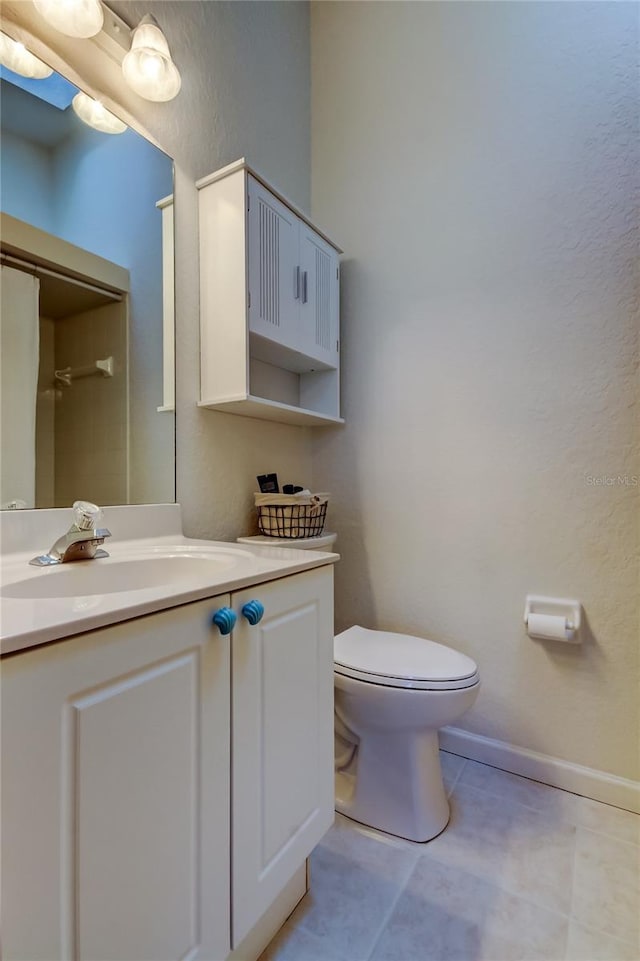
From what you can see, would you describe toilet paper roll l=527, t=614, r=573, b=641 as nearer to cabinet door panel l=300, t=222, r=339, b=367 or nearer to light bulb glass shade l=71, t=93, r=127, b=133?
cabinet door panel l=300, t=222, r=339, b=367

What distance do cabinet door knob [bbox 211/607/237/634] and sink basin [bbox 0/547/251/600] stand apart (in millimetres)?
55

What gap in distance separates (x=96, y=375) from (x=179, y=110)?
33.7 inches

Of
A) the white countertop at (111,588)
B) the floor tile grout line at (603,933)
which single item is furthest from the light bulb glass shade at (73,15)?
the floor tile grout line at (603,933)

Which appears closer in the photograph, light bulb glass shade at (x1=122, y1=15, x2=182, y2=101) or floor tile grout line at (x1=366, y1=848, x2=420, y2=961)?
floor tile grout line at (x1=366, y1=848, x2=420, y2=961)

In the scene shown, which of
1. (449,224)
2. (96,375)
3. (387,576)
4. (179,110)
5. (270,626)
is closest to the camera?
(270,626)

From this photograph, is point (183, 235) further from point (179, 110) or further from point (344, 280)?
point (344, 280)

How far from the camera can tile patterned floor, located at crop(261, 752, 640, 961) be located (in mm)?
875

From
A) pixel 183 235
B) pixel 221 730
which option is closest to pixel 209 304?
pixel 183 235

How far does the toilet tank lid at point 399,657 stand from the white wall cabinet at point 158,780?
34 centimetres

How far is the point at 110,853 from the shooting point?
0.52 meters

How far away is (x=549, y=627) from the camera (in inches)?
51.9

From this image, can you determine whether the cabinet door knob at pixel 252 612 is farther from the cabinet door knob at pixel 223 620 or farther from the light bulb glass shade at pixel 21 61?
the light bulb glass shade at pixel 21 61

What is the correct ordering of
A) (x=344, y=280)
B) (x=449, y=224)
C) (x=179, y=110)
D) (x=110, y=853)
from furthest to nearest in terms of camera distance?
(x=344, y=280) < (x=449, y=224) < (x=179, y=110) < (x=110, y=853)

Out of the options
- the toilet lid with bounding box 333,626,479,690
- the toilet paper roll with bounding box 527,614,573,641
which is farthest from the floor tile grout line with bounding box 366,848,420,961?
the toilet paper roll with bounding box 527,614,573,641
